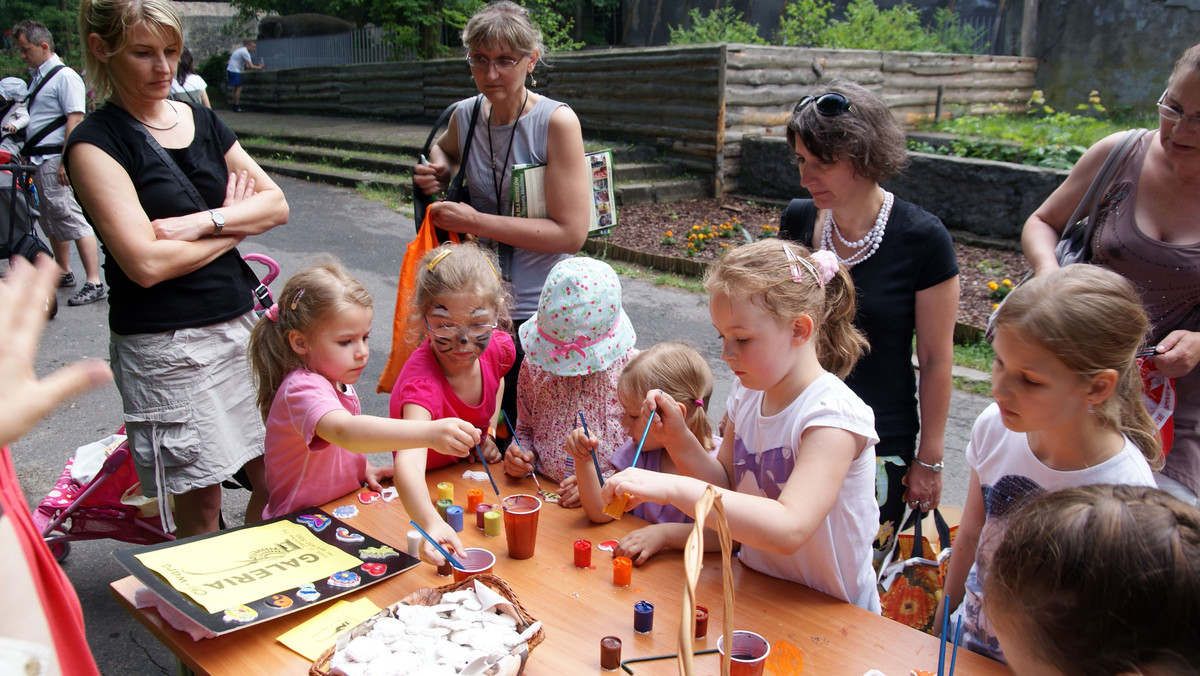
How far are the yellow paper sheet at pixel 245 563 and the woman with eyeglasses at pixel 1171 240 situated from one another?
2194 mm

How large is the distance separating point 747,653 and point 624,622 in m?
0.29

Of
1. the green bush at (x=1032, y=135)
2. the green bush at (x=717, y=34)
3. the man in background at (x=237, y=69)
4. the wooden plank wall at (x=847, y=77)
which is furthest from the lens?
the man in background at (x=237, y=69)

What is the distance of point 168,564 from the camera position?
185 centimetres

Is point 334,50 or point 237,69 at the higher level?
point 334,50

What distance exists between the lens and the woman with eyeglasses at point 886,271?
2316 mm

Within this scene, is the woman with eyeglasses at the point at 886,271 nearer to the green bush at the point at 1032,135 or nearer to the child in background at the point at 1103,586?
the child in background at the point at 1103,586

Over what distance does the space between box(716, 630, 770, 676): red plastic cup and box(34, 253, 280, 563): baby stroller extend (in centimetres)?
196

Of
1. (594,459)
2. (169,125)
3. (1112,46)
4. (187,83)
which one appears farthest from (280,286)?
(1112,46)

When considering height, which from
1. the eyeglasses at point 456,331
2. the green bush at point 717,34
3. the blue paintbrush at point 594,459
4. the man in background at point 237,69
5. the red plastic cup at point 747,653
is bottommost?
the red plastic cup at point 747,653

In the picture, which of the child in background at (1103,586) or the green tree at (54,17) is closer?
the child in background at (1103,586)

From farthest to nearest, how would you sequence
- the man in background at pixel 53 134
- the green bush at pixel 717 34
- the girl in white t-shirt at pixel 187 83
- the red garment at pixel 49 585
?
the green bush at pixel 717 34
the girl in white t-shirt at pixel 187 83
the man in background at pixel 53 134
the red garment at pixel 49 585

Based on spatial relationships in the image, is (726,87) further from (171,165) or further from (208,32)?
(208,32)

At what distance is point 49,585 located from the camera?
136 cm

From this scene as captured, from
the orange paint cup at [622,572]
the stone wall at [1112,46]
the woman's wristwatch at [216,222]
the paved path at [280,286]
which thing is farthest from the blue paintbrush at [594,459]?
the stone wall at [1112,46]
